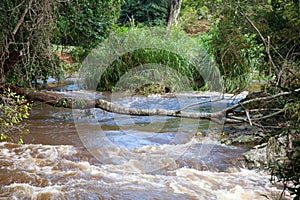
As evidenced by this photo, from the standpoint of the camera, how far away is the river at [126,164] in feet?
11.1

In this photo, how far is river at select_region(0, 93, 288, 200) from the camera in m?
3.38

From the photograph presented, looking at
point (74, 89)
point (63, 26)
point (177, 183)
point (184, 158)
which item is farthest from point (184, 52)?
point (177, 183)

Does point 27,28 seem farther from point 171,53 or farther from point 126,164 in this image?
point 171,53

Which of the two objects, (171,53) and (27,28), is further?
(171,53)

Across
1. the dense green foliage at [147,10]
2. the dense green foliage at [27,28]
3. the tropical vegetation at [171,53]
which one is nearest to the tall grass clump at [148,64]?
the tropical vegetation at [171,53]

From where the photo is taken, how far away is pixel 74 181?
355 centimetres

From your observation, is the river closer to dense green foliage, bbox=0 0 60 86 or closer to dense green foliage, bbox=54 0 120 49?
dense green foliage, bbox=0 0 60 86

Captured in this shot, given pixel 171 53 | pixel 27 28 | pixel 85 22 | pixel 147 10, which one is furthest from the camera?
pixel 147 10

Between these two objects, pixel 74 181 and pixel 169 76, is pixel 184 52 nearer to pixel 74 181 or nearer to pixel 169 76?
pixel 169 76

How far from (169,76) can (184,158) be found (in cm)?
553

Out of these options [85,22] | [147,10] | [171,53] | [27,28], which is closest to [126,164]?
[27,28]

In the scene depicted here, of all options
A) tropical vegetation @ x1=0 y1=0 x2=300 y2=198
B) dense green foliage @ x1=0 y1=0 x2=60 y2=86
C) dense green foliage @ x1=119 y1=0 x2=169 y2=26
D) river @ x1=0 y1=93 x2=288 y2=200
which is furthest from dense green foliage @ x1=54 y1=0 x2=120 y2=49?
dense green foliage @ x1=119 y1=0 x2=169 y2=26

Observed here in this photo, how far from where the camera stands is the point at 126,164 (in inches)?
164

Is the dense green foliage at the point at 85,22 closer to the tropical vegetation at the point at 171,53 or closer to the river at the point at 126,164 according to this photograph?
the tropical vegetation at the point at 171,53
